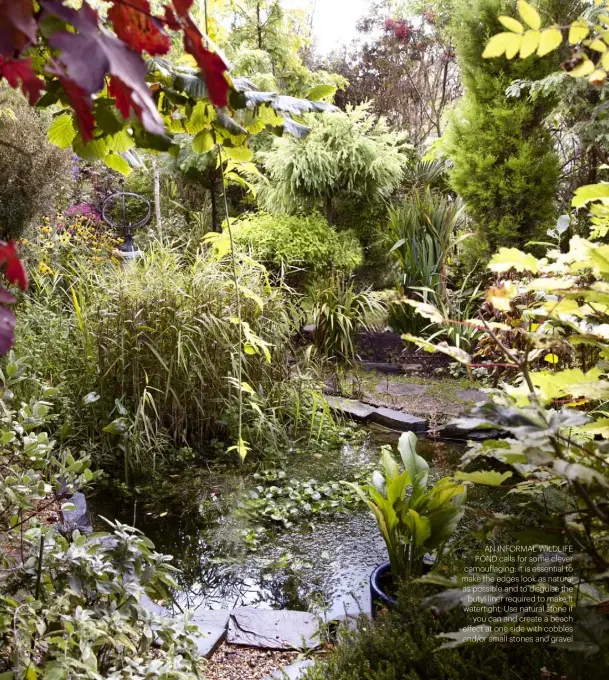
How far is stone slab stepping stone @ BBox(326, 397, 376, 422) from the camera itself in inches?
163

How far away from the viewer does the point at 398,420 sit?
3986 mm

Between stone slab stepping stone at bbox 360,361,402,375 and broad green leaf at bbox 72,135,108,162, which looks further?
stone slab stepping stone at bbox 360,361,402,375

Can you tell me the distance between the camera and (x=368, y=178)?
239 inches

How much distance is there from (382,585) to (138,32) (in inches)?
73.2

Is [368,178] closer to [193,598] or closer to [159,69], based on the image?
[193,598]

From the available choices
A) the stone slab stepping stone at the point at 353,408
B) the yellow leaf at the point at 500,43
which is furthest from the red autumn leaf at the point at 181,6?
the stone slab stepping stone at the point at 353,408

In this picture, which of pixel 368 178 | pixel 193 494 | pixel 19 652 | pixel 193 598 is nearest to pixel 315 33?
pixel 368 178

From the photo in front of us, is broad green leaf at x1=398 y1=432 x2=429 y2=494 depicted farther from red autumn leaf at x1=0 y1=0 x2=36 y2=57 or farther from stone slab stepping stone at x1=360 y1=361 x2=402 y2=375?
stone slab stepping stone at x1=360 y1=361 x2=402 y2=375

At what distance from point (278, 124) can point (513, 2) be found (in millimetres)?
5102

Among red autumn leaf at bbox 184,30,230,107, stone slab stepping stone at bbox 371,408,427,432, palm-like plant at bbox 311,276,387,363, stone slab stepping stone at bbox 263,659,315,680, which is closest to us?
red autumn leaf at bbox 184,30,230,107

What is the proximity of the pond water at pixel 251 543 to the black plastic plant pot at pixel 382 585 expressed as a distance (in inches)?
7.9

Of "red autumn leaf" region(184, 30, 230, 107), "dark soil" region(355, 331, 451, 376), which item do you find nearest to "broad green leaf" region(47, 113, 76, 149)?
"red autumn leaf" region(184, 30, 230, 107)

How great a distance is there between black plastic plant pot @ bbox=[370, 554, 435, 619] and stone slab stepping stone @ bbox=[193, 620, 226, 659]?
19.8 inches

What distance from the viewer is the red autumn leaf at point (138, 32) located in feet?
1.94
